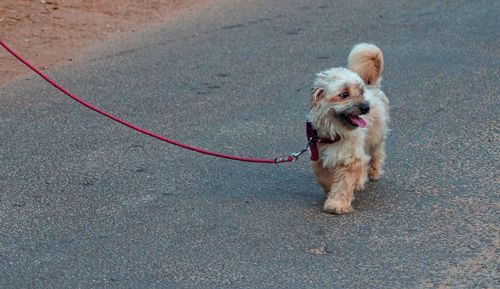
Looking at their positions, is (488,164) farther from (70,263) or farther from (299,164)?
(70,263)

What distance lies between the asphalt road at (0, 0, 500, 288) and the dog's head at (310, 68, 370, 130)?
0.61 metres

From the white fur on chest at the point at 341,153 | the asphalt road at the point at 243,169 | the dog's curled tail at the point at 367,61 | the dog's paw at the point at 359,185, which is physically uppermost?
the dog's curled tail at the point at 367,61

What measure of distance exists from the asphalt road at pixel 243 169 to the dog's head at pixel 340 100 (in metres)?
0.61

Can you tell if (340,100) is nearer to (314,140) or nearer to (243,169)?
(314,140)

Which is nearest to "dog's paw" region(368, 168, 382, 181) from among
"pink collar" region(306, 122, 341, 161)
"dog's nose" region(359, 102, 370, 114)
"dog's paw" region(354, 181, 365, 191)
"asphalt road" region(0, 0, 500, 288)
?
"asphalt road" region(0, 0, 500, 288)

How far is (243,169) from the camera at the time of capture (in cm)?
743

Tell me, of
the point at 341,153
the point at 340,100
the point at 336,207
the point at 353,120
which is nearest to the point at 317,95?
the point at 340,100

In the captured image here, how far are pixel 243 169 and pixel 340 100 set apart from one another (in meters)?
1.32

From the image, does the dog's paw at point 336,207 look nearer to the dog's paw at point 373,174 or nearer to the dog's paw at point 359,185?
the dog's paw at point 359,185

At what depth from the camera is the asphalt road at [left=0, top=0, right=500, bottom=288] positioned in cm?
566

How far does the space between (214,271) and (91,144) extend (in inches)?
110

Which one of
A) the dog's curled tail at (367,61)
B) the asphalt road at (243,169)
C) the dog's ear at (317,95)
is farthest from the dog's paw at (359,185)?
the dog's curled tail at (367,61)

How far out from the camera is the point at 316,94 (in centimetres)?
648

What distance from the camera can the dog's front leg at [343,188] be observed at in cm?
640
